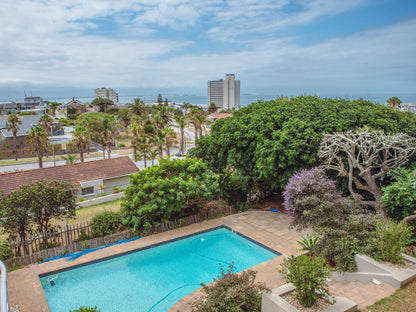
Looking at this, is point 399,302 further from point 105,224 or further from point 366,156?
point 105,224

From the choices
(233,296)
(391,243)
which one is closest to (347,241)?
(391,243)

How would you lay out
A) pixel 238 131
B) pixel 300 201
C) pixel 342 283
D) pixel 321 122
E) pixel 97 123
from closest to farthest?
pixel 342 283 → pixel 300 201 → pixel 321 122 → pixel 238 131 → pixel 97 123

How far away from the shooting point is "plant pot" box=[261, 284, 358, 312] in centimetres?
699

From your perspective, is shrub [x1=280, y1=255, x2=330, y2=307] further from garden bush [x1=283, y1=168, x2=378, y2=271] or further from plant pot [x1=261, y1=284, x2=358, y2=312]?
garden bush [x1=283, y1=168, x2=378, y2=271]

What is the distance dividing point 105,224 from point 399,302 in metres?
12.2

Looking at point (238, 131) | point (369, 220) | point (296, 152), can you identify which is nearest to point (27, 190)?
point (238, 131)

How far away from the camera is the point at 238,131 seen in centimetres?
1738

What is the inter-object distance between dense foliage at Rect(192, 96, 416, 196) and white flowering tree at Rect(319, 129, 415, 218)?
76 cm

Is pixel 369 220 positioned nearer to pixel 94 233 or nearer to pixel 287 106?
pixel 287 106

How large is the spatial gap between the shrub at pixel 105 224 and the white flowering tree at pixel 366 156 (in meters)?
10.6

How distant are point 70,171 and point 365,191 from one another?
21.2 meters

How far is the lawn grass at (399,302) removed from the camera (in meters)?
7.75

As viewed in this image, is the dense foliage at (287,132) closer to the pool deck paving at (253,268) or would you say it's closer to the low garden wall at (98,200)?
the pool deck paving at (253,268)

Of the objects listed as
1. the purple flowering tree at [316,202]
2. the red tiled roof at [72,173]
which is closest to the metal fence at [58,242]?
the purple flowering tree at [316,202]
